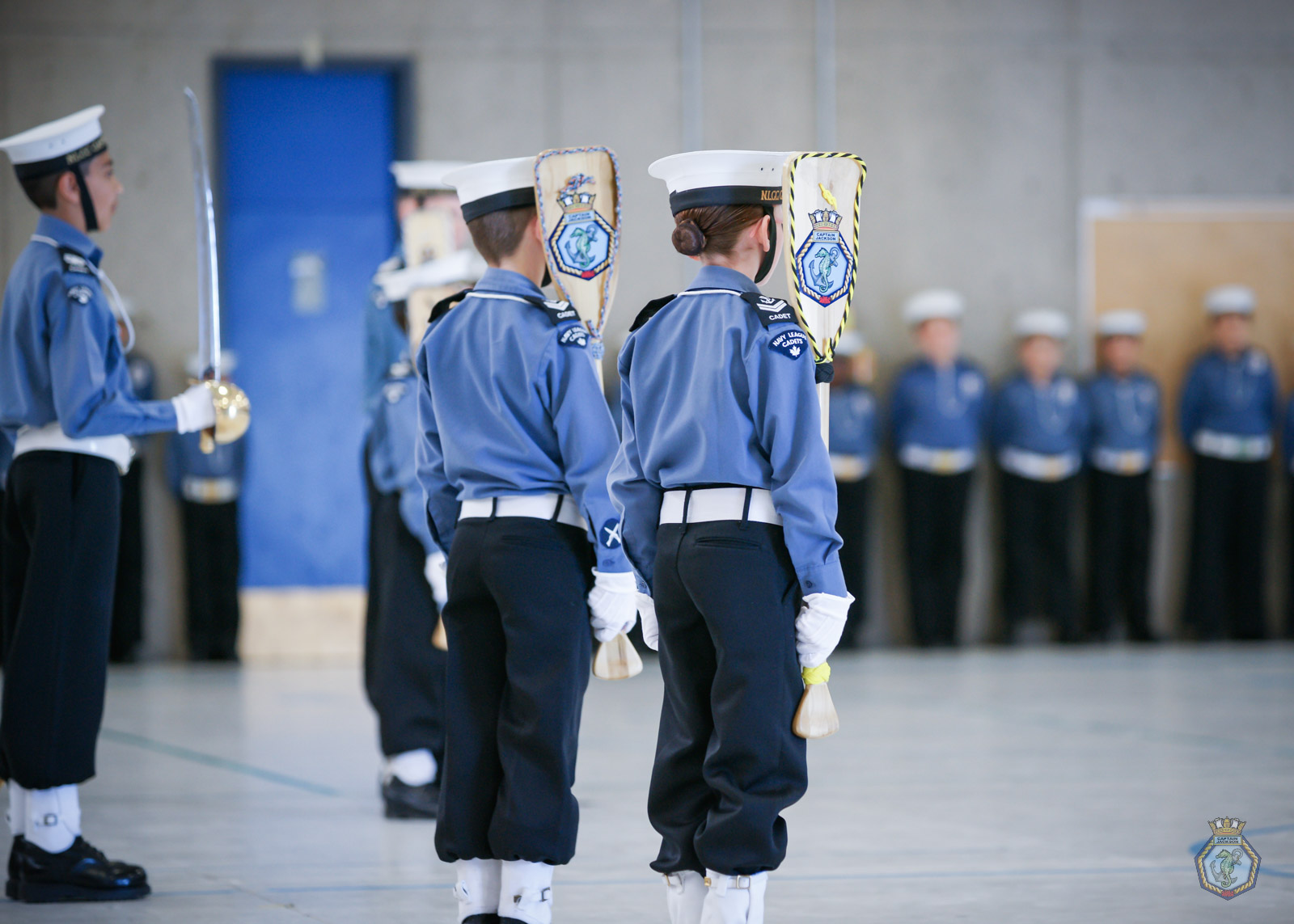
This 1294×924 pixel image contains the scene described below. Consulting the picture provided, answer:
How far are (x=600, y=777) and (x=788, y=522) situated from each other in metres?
2.66

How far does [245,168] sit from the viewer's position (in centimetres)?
982

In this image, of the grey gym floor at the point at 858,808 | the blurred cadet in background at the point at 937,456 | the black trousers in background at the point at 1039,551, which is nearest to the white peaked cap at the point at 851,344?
the blurred cadet in background at the point at 937,456

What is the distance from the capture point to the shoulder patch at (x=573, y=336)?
2.91 m

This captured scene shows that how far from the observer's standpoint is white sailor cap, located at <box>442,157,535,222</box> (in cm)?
301

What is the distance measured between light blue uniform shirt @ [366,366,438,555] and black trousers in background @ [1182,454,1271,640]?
6876 millimetres

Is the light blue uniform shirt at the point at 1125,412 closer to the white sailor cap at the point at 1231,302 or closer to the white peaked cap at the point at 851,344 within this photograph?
the white sailor cap at the point at 1231,302

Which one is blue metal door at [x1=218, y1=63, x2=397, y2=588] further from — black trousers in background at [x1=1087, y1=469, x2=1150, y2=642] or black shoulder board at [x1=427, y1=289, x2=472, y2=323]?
black shoulder board at [x1=427, y1=289, x2=472, y2=323]

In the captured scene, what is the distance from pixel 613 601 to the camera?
2891 millimetres

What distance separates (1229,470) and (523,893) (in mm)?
8206

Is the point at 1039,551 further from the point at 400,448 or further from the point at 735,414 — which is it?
the point at 735,414

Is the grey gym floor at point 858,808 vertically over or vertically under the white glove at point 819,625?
under

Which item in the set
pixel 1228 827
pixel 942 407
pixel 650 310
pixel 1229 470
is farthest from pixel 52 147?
pixel 1229 470

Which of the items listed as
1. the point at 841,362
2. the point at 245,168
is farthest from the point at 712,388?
the point at 245,168

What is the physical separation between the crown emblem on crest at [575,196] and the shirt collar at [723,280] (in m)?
0.33
